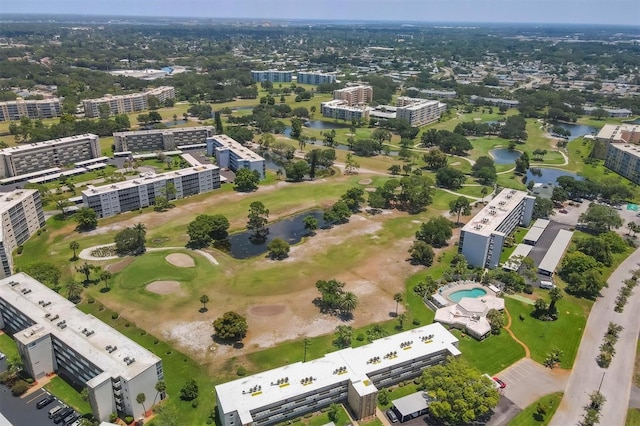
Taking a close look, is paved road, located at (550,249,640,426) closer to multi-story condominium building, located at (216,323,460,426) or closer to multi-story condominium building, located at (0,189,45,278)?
multi-story condominium building, located at (216,323,460,426)

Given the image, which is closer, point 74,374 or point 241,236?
point 74,374

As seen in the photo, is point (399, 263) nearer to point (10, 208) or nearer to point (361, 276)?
point (361, 276)

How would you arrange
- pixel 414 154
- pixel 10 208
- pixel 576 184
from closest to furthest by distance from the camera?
pixel 10 208 < pixel 576 184 < pixel 414 154

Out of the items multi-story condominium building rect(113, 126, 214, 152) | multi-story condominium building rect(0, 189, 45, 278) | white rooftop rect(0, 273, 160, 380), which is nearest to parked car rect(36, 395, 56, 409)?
white rooftop rect(0, 273, 160, 380)

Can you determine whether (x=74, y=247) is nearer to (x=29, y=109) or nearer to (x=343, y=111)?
(x=29, y=109)

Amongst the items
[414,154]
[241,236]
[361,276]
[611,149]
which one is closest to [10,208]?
[241,236]

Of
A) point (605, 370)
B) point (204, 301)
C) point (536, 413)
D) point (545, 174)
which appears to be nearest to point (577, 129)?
point (545, 174)

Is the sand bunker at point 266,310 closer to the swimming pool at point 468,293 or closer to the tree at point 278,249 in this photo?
the tree at point 278,249
